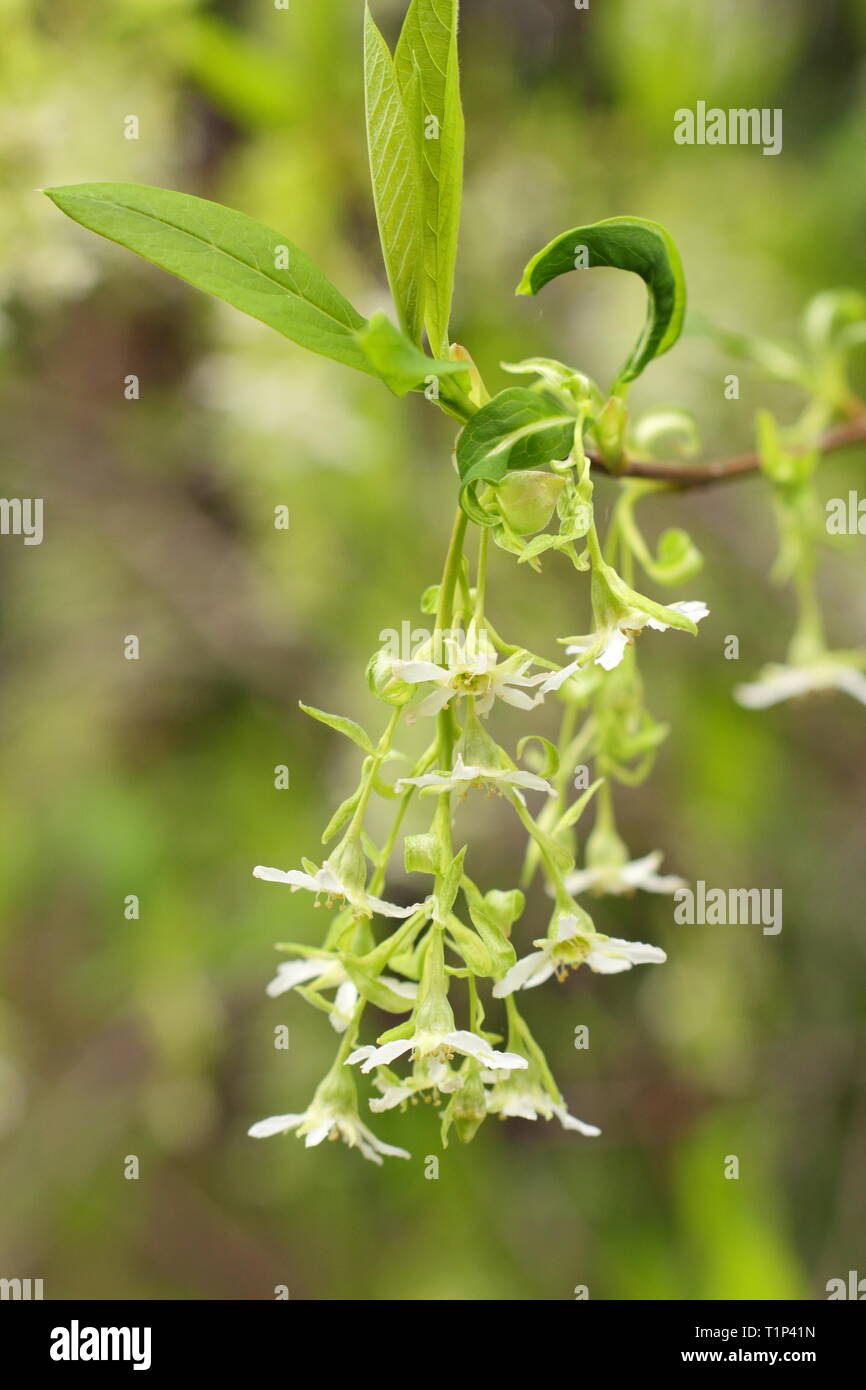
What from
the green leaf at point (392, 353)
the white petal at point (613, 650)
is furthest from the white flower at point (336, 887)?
the green leaf at point (392, 353)

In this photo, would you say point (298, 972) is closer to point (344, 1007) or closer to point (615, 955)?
point (344, 1007)

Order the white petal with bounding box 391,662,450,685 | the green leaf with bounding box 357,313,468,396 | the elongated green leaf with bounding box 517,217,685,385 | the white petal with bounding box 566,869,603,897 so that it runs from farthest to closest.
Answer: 1. the white petal with bounding box 566,869,603,897
2. the elongated green leaf with bounding box 517,217,685,385
3. the white petal with bounding box 391,662,450,685
4. the green leaf with bounding box 357,313,468,396

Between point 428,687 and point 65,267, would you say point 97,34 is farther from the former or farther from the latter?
point 428,687

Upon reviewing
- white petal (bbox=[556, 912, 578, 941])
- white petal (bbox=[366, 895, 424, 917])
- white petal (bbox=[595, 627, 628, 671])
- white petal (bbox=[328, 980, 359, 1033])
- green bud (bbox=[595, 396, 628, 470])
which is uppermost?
green bud (bbox=[595, 396, 628, 470])

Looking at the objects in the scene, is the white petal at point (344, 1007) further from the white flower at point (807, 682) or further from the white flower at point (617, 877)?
the white flower at point (807, 682)

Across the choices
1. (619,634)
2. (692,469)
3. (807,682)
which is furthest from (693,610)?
(807,682)

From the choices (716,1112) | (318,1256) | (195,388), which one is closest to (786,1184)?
(716,1112)

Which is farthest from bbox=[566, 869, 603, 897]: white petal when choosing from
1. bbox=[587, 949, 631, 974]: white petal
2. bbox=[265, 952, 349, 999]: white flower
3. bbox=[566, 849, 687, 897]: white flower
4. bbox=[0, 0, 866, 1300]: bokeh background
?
bbox=[0, 0, 866, 1300]: bokeh background

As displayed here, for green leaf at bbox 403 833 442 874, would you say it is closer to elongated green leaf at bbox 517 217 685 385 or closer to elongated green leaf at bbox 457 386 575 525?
elongated green leaf at bbox 457 386 575 525
